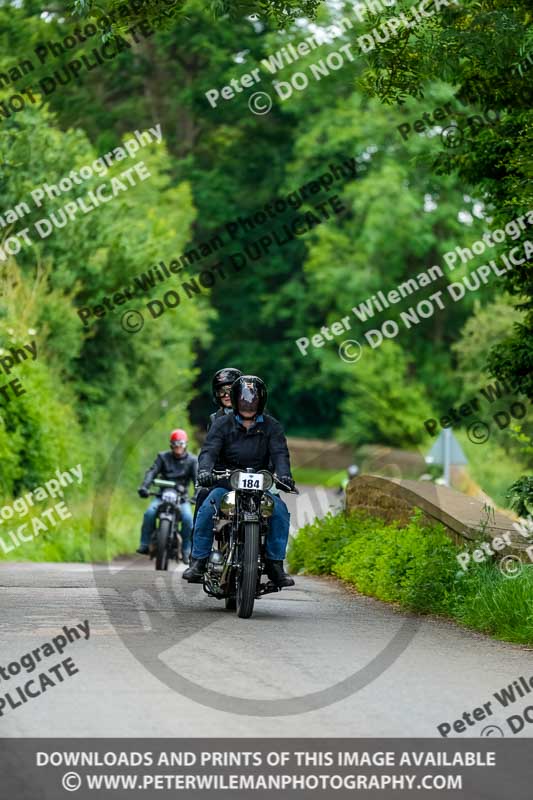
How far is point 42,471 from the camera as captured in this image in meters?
25.7

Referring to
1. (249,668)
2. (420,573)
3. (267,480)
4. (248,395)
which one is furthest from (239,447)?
(249,668)

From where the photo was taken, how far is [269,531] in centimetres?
1240

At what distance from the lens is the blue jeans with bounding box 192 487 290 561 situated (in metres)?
12.4

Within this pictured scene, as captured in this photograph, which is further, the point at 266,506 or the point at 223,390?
the point at 223,390

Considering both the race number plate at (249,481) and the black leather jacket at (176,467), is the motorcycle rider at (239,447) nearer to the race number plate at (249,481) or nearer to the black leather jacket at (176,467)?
the race number plate at (249,481)

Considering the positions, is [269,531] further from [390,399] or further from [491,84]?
[390,399]

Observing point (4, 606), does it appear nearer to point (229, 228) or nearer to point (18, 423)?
point (18, 423)

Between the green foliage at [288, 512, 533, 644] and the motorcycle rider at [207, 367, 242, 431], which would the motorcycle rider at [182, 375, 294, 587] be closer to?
the motorcycle rider at [207, 367, 242, 431]

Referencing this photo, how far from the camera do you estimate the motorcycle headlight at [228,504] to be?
1220 cm

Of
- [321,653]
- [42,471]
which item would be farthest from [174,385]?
[321,653]

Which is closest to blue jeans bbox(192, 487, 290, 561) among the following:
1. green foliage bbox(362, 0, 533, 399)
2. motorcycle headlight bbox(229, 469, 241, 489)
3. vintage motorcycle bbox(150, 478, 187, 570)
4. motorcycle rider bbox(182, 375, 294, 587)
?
motorcycle rider bbox(182, 375, 294, 587)

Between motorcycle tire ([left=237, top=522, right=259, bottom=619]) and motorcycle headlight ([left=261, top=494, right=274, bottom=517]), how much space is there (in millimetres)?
254

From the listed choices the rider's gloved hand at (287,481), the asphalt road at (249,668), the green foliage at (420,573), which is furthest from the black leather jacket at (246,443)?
the green foliage at (420,573)

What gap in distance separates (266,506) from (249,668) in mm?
2908
